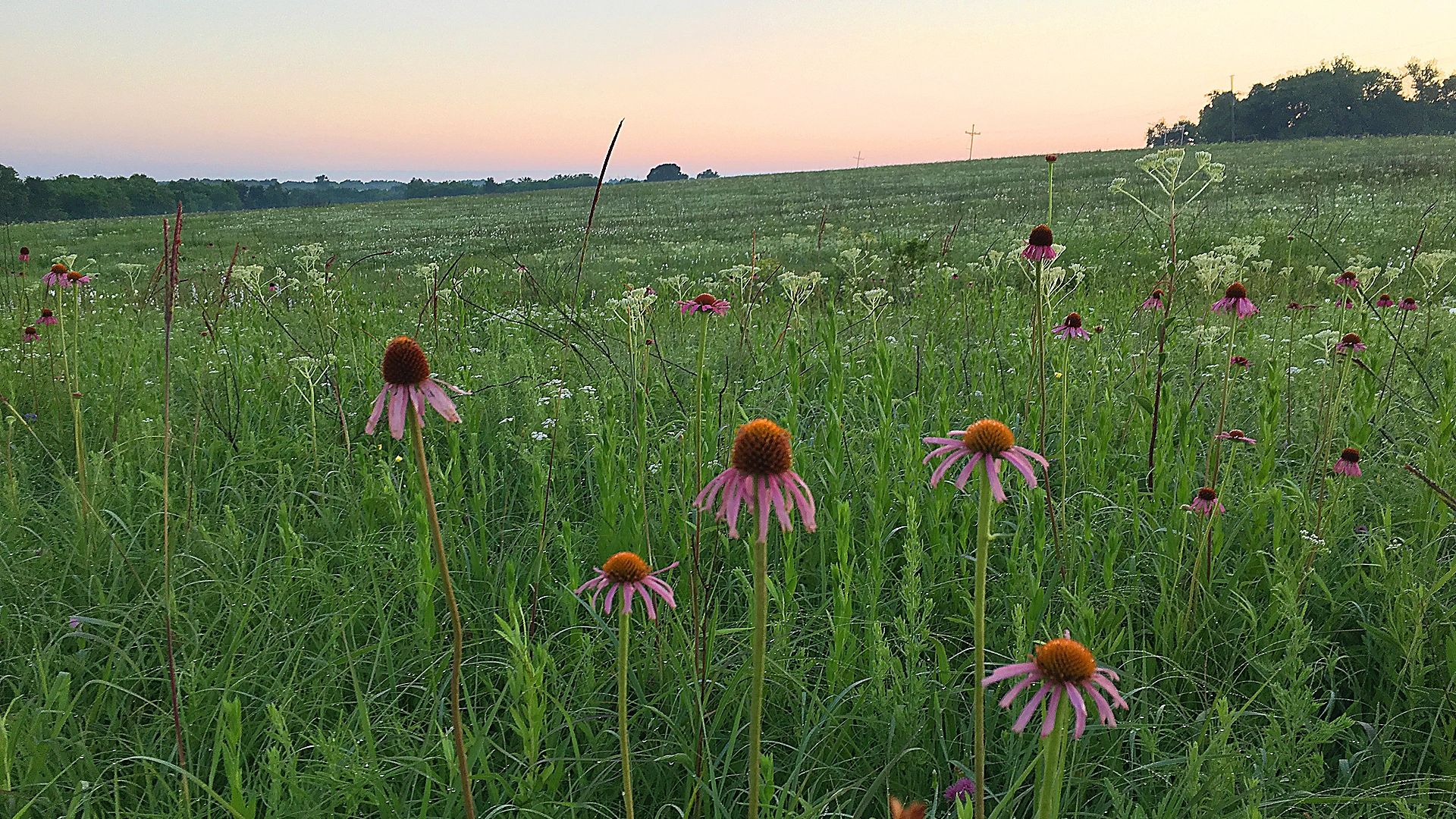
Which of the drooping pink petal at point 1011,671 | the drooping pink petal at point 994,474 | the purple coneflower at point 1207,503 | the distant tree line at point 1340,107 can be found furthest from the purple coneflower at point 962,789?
the distant tree line at point 1340,107

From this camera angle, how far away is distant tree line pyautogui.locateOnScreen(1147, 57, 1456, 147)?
6788 centimetres

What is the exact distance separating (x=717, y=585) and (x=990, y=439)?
1.41 m

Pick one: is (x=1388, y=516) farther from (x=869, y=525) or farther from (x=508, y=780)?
(x=508, y=780)

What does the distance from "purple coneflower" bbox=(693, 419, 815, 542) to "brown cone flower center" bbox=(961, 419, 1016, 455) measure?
0.80 ft

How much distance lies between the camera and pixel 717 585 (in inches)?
90.7

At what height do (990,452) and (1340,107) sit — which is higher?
(1340,107)

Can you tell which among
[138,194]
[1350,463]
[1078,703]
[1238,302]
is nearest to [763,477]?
[1078,703]

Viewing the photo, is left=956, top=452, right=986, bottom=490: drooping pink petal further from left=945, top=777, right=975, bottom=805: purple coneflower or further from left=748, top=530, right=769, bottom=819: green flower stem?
left=945, top=777, right=975, bottom=805: purple coneflower

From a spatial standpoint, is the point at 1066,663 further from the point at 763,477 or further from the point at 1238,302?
the point at 1238,302

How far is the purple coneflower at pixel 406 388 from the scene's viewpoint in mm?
938

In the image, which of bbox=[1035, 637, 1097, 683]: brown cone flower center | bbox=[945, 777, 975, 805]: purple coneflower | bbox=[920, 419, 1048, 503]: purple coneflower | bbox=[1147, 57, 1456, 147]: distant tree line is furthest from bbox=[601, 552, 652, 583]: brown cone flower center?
bbox=[1147, 57, 1456, 147]: distant tree line

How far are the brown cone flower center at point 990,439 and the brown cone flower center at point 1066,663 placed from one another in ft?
0.84

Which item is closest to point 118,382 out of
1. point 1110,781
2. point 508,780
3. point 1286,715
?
point 508,780

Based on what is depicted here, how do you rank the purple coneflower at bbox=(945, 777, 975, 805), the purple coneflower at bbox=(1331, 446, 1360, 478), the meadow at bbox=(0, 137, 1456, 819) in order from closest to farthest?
1. the purple coneflower at bbox=(945, 777, 975, 805)
2. the meadow at bbox=(0, 137, 1456, 819)
3. the purple coneflower at bbox=(1331, 446, 1360, 478)
